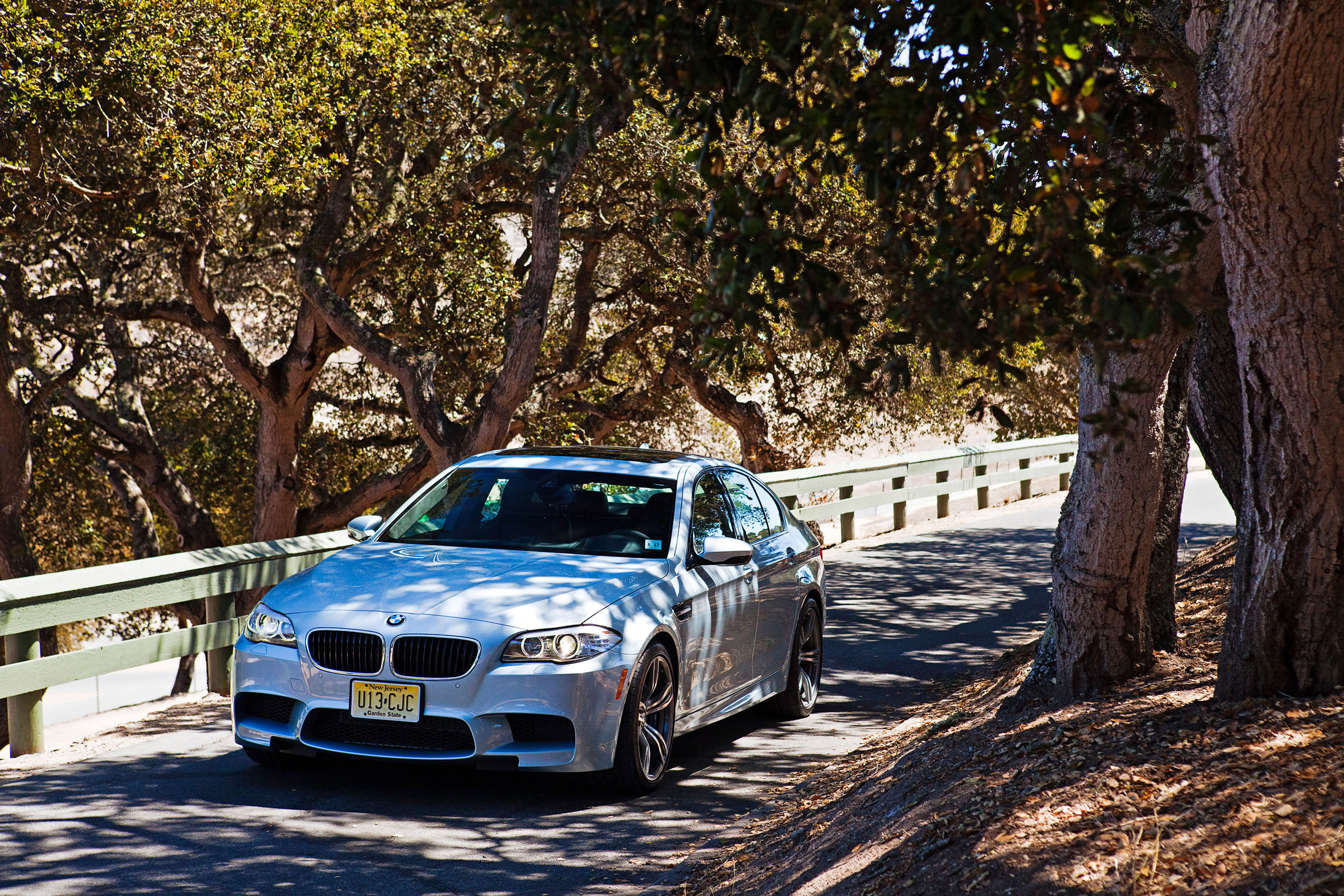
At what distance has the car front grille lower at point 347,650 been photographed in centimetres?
641

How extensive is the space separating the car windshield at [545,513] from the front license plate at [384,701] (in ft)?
4.37

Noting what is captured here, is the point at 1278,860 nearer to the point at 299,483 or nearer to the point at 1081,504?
the point at 1081,504

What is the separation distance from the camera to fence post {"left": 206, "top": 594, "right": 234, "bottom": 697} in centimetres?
891

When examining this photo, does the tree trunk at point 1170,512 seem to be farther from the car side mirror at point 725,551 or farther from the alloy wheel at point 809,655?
the car side mirror at point 725,551

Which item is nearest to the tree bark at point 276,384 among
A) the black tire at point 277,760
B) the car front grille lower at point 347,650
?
the black tire at point 277,760

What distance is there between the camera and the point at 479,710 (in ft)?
20.6

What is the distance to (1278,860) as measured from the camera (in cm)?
404

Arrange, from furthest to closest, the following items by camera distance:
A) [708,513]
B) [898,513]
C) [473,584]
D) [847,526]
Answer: [898,513] → [847,526] → [708,513] → [473,584]

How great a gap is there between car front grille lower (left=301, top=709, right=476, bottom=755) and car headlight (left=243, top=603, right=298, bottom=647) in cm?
39

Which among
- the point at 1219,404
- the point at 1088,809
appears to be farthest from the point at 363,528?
the point at 1219,404

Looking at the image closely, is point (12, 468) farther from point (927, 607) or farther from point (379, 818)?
point (379, 818)

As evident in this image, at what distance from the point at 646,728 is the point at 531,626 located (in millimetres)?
904

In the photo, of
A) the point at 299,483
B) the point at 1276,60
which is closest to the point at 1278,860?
the point at 1276,60

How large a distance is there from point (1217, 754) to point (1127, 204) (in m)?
2.37
